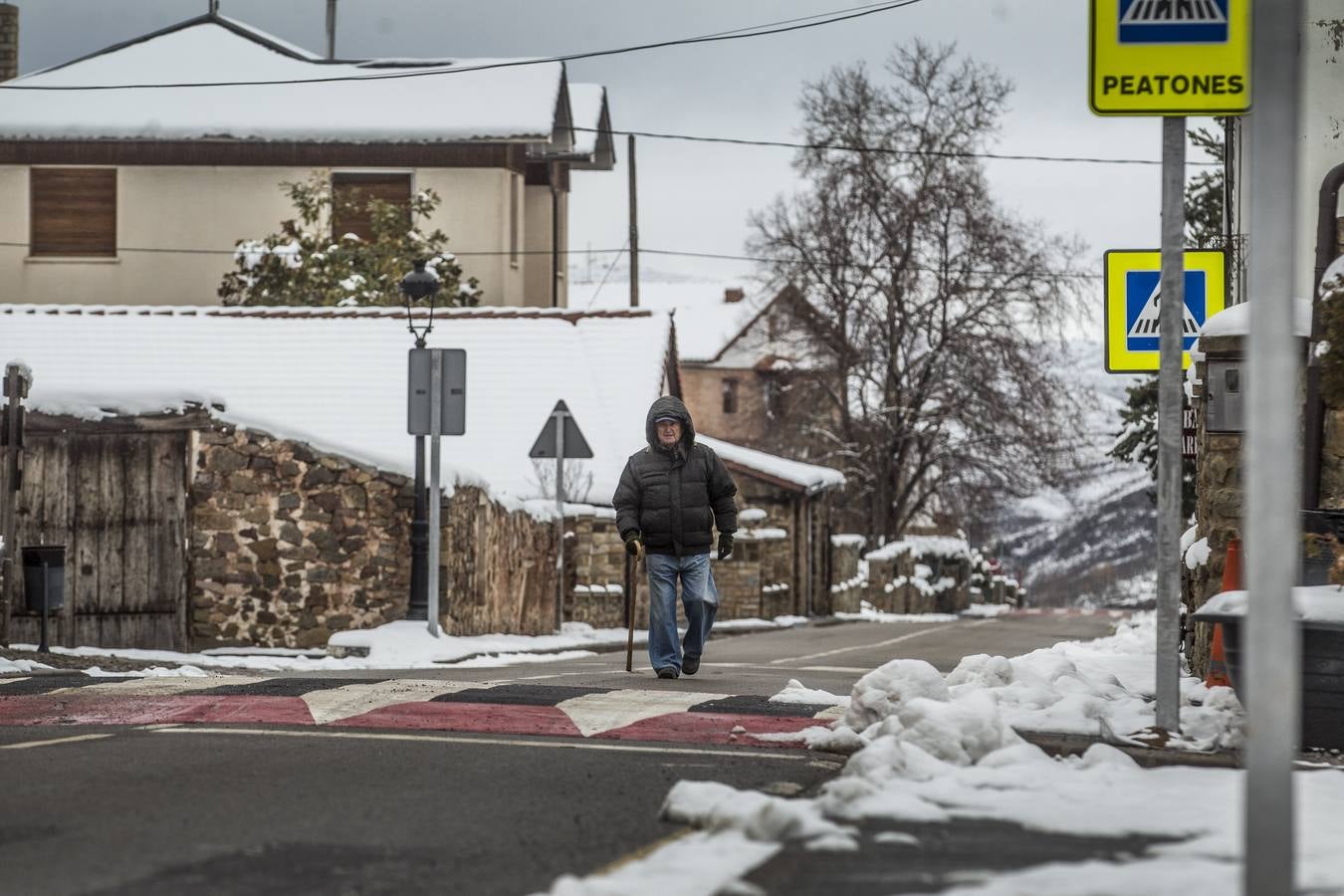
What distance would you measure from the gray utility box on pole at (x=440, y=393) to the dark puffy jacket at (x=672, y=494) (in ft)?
17.7

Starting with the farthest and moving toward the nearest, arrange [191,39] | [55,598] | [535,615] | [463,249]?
[191,39] < [463,249] < [535,615] < [55,598]

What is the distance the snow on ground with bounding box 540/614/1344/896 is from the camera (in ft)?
16.5

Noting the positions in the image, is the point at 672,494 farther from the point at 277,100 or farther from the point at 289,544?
the point at 277,100

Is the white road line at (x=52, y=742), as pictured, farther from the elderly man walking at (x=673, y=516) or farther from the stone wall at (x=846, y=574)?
the stone wall at (x=846, y=574)

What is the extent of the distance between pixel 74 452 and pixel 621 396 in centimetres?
1299

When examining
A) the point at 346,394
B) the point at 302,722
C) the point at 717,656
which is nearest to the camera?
the point at 302,722

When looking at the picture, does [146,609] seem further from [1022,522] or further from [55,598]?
[1022,522]

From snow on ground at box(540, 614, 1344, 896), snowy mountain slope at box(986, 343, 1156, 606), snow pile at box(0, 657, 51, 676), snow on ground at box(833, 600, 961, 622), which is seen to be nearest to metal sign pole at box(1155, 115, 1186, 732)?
snow on ground at box(540, 614, 1344, 896)

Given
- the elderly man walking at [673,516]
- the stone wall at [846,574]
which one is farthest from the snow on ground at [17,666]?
the stone wall at [846,574]

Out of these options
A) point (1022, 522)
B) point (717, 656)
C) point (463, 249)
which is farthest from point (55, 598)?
Answer: point (1022, 522)

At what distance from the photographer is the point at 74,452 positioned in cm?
1898

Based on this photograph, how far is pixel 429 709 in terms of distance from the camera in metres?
9.73

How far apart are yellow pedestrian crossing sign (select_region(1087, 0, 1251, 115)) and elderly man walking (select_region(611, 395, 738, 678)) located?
5722 millimetres

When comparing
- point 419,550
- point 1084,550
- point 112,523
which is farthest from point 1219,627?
point 1084,550
